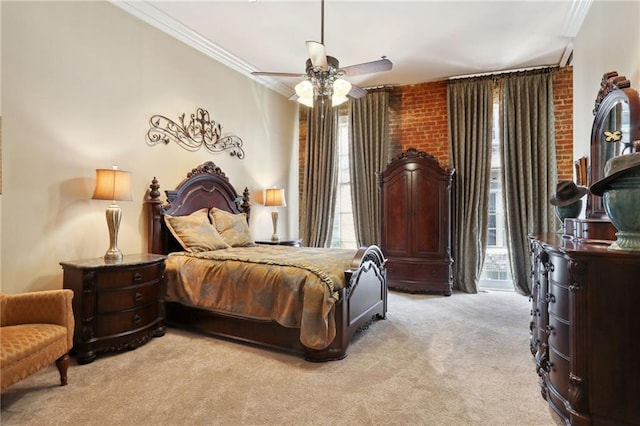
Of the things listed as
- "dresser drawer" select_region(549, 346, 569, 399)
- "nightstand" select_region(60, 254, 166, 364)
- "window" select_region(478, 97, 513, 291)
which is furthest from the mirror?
"nightstand" select_region(60, 254, 166, 364)

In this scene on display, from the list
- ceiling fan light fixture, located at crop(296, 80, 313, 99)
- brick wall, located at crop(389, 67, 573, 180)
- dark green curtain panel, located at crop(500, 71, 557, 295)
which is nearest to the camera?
ceiling fan light fixture, located at crop(296, 80, 313, 99)

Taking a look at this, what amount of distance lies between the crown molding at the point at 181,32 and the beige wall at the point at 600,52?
400 cm

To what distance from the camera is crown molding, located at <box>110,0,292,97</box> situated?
3.45m

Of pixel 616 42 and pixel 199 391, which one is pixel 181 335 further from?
pixel 616 42

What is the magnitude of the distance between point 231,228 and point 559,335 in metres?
3.42

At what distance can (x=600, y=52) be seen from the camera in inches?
119

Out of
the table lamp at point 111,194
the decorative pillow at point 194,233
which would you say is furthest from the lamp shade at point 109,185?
the decorative pillow at point 194,233

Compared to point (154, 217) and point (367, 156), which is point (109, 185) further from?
point (367, 156)

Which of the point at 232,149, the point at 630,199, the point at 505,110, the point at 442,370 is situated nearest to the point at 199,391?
the point at 442,370

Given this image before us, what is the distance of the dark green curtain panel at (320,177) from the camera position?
19.3ft

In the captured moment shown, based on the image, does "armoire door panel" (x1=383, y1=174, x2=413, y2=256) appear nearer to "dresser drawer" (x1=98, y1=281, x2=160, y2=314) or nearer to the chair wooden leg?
"dresser drawer" (x1=98, y1=281, x2=160, y2=314)

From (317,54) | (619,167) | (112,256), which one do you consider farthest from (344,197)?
(619,167)

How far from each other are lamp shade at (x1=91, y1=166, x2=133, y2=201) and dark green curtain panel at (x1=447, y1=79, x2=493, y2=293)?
435cm

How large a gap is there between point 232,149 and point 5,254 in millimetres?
2825
